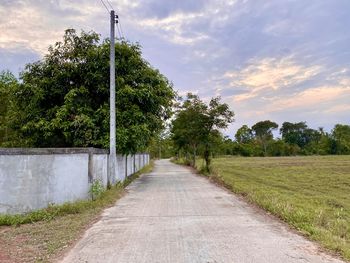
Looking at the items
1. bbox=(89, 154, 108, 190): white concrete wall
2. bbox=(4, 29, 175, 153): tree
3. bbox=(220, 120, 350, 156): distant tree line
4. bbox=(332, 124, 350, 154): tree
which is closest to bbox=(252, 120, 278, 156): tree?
bbox=(220, 120, 350, 156): distant tree line

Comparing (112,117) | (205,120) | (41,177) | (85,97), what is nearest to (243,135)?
(205,120)

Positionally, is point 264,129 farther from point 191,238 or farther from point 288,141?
point 191,238

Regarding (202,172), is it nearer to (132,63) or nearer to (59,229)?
(132,63)

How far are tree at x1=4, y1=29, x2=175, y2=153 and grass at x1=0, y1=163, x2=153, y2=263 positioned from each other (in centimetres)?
597

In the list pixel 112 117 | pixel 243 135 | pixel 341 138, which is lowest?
pixel 112 117

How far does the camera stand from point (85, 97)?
58.2 ft

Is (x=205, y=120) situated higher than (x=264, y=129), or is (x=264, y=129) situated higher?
(x=264, y=129)

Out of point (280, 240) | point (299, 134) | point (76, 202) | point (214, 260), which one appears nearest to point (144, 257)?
point (214, 260)

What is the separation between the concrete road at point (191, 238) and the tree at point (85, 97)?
6.54 meters

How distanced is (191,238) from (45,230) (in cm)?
316

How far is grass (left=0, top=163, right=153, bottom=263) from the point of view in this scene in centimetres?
623

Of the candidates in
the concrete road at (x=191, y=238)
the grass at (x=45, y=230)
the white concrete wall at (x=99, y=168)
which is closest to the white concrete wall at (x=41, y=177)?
the grass at (x=45, y=230)

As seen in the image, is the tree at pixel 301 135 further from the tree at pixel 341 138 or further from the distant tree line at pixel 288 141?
the tree at pixel 341 138

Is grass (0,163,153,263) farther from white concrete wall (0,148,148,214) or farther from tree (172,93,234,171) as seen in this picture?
tree (172,93,234,171)
